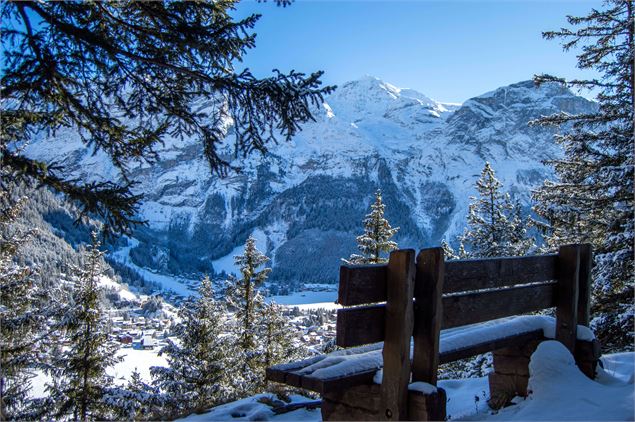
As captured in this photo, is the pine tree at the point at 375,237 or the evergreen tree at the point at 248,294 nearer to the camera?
the pine tree at the point at 375,237

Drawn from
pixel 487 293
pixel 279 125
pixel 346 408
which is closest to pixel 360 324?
pixel 346 408

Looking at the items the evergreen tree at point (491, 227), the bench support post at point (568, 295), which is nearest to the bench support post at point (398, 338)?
the bench support post at point (568, 295)

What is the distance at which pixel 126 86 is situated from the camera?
6.55m

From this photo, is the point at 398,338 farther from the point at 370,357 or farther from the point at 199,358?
the point at 199,358

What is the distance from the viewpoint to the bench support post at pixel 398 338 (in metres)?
3.49

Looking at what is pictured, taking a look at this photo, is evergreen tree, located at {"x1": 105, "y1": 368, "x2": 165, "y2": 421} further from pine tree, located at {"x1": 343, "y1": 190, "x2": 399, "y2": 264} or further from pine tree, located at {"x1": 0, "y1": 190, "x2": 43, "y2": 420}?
pine tree, located at {"x1": 343, "y1": 190, "x2": 399, "y2": 264}

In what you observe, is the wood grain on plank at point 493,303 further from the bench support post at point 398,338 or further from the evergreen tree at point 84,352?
the evergreen tree at point 84,352

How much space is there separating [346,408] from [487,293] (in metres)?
1.77

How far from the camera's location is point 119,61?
5.64 meters

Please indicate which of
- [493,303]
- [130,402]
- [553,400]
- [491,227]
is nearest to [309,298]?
[491,227]

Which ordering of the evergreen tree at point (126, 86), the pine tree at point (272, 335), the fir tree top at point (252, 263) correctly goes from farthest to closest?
1. the pine tree at point (272, 335)
2. the fir tree top at point (252, 263)
3. the evergreen tree at point (126, 86)

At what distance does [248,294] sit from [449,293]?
58.9ft

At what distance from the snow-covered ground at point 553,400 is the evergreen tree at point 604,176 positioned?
135 inches

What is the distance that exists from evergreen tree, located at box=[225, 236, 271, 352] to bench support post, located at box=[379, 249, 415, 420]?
1767 cm
